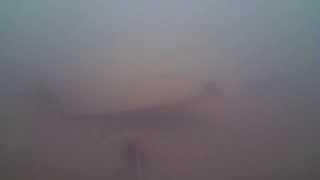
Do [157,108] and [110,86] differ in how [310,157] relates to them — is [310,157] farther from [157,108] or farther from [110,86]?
[110,86]

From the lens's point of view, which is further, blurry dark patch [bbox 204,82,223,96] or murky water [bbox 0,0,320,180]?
blurry dark patch [bbox 204,82,223,96]

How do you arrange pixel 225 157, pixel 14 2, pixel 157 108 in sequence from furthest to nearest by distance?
1. pixel 225 157
2. pixel 157 108
3. pixel 14 2

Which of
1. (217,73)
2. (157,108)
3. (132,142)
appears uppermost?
(217,73)

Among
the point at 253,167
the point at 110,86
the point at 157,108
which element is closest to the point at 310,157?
the point at 253,167

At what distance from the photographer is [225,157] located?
4.20 ft

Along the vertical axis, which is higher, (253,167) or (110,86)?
(110,86)

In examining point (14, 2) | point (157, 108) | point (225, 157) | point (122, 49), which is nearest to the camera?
point (14, 2)

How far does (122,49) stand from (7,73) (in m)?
0.38

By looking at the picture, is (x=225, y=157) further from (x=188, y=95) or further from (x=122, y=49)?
(x=122, y=49)

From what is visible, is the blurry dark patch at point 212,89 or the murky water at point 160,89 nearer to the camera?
the murky water at point 160,89

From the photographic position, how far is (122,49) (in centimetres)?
104

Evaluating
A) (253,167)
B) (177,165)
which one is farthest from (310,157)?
(177,165)

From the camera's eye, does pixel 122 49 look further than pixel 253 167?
No

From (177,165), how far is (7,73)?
0.70 metres
